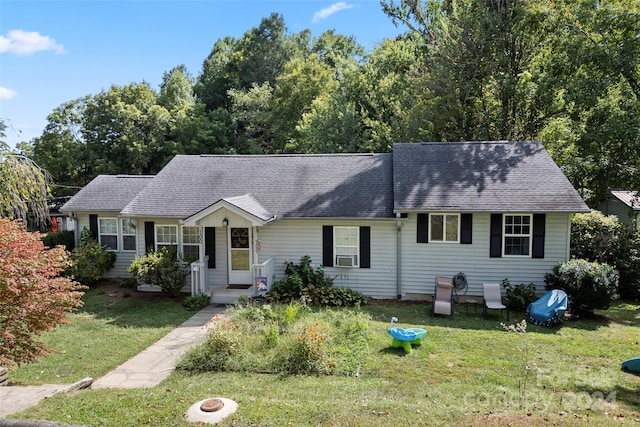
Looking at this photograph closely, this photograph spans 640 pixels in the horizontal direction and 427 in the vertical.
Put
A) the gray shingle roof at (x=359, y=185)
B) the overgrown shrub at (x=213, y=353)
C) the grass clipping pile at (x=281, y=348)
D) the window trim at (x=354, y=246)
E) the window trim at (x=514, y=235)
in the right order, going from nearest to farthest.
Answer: the grass clipping pile at (x=281, y=348)
the overgrown shrub at (x=213, y=353)
the window trim at (x=514, y=235)
the gray shingle roof at (x=359, y=185)
the window trim at (x=354, y=246)

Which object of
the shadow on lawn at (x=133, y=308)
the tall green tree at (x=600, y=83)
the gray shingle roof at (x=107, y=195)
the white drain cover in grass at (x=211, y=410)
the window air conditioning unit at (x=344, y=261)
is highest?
the tall green tree at (x=600, y=83)

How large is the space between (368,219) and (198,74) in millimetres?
42396

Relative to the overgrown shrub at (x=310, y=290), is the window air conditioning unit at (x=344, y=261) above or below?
above

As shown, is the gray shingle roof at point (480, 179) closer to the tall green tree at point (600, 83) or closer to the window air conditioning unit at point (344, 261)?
the window air conditioning unit at point (344, 261)

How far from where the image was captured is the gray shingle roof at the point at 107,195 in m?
15.8

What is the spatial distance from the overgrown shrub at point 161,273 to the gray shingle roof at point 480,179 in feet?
24.1

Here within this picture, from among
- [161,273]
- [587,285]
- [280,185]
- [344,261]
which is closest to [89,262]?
[161,273]

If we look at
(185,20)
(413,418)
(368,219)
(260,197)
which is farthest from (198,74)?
(413,418)

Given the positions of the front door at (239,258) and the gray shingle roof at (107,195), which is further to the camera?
the gray shingle roof at (107,195)

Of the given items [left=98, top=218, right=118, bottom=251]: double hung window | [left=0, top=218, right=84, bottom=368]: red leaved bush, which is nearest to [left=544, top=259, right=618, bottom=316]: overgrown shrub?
[left=0, top=218, right=84, bottom=368]: red leaved bush

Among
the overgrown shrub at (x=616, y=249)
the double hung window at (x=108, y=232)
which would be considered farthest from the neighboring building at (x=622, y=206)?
the double hung window at (x=108, y=232)

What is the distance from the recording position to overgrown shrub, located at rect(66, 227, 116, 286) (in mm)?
14727

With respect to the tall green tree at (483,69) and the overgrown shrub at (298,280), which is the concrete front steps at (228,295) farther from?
the tall green tree at (483,69)

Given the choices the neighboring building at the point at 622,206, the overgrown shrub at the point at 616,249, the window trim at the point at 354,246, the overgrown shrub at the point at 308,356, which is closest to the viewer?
the overgrown shrub at the point at 308,356
